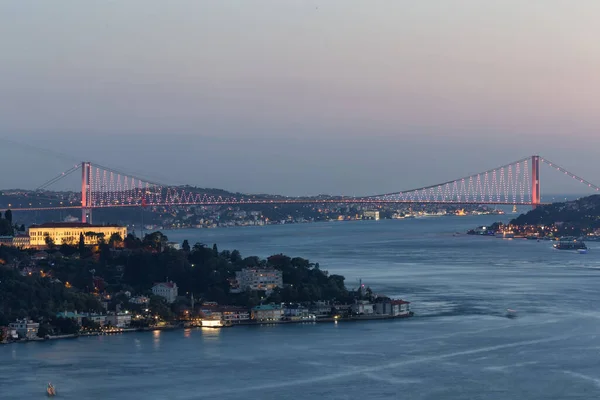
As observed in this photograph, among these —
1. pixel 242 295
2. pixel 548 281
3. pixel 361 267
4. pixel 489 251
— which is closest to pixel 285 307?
pixel 242 295

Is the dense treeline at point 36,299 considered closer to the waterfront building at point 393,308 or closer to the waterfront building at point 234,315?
the waterfront building at point 234,315

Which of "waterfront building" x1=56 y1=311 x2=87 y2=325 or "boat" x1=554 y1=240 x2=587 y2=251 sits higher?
"boat" x1=554 y1=240 x2=587 y2=251

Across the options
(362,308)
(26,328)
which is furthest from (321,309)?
(26,328)

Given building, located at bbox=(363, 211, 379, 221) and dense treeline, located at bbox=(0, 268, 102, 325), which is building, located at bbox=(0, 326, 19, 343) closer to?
dense treeline, located at bbox=(0, 268, 102, 325)

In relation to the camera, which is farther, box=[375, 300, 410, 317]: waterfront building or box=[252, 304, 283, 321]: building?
box=[375, 300, 410, 317]: waterfront building

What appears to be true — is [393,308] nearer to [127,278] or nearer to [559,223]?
[127,278]

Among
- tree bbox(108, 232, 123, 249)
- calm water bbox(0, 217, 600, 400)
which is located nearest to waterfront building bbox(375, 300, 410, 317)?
calm water bbox(0, 217, 600, 400)

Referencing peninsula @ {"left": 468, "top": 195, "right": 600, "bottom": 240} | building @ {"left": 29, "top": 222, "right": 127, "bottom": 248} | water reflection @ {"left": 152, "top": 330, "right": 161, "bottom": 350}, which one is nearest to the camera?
water reflection @ {"left": 152, "top": 330, "right": 161, "bottom": 350}
